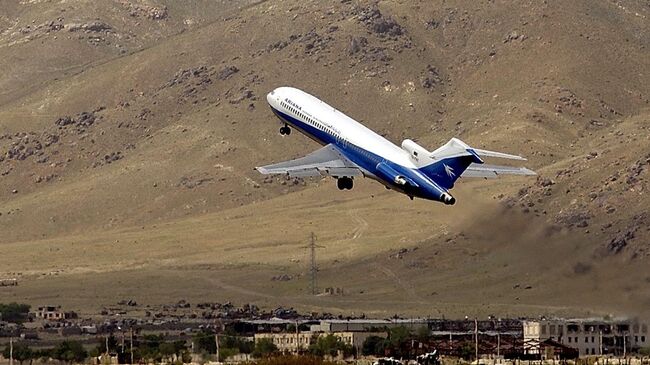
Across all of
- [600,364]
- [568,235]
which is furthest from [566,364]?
[568,235]

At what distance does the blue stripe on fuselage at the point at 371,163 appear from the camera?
16638 centimetres

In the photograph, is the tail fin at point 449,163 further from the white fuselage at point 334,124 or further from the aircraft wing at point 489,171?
the aircraft wing at point 489,171

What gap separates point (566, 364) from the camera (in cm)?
19625

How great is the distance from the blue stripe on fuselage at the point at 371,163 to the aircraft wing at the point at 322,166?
0.52 meters

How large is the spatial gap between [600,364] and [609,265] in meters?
29.0

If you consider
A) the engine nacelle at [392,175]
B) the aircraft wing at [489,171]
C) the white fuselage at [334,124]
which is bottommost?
the engine nacelle at [392,175]

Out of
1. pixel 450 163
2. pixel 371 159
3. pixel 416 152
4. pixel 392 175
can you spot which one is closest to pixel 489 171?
pixel 416 152

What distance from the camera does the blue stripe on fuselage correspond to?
16638 centimetres

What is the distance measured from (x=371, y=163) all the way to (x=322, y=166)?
13.9 ft

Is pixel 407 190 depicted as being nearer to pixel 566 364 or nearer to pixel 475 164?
pixel 475 164

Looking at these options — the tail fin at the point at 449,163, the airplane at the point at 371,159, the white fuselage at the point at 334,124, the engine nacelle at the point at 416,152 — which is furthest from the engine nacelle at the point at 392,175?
the tail fin at the point at 449,163

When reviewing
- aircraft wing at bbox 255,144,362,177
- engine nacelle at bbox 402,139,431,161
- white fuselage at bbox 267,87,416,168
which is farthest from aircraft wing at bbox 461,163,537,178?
aircraft wing at bbox 255,144,362,177

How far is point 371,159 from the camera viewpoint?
17400 centimetres

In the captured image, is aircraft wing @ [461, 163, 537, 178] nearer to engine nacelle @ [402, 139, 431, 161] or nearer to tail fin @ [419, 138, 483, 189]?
engine nacelle @ [402, 139, 431, 161]
